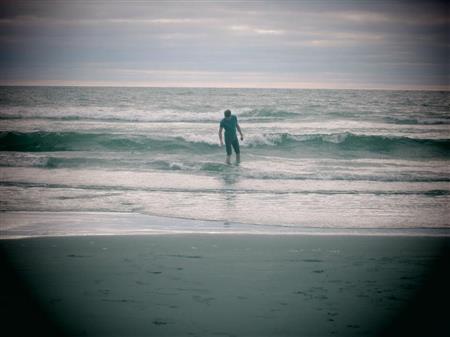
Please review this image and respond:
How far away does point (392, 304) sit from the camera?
14.2ft

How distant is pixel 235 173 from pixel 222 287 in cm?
950

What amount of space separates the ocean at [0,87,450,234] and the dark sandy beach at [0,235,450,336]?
1.25m

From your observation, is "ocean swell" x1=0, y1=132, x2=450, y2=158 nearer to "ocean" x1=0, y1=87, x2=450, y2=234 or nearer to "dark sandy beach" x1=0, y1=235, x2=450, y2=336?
"ocean" x1=0, y1=87, x2=450, y2=234

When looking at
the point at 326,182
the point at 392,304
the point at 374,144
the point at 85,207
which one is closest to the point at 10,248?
the point at 85,207

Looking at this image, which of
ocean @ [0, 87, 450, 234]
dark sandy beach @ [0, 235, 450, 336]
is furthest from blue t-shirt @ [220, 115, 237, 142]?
dark sandy beach @ [0, 235, 450, 336]

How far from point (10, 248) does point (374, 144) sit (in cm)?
1975

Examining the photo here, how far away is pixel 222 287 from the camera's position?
4668 millimetres

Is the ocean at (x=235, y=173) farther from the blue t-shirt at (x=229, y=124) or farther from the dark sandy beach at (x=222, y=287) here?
the dark sandy beach at (x=222, y=287)

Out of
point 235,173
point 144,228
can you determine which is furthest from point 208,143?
point 144,228

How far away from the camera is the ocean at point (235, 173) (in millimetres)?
8539

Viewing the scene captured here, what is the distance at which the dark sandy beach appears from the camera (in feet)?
Result: 12.8

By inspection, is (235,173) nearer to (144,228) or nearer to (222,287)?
(144,228)

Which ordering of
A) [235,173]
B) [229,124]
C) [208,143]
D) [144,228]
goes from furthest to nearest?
[208,143] → [229,124] → [235,173] → [144,228]

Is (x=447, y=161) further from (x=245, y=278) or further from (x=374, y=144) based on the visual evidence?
(x=245, y=278)
